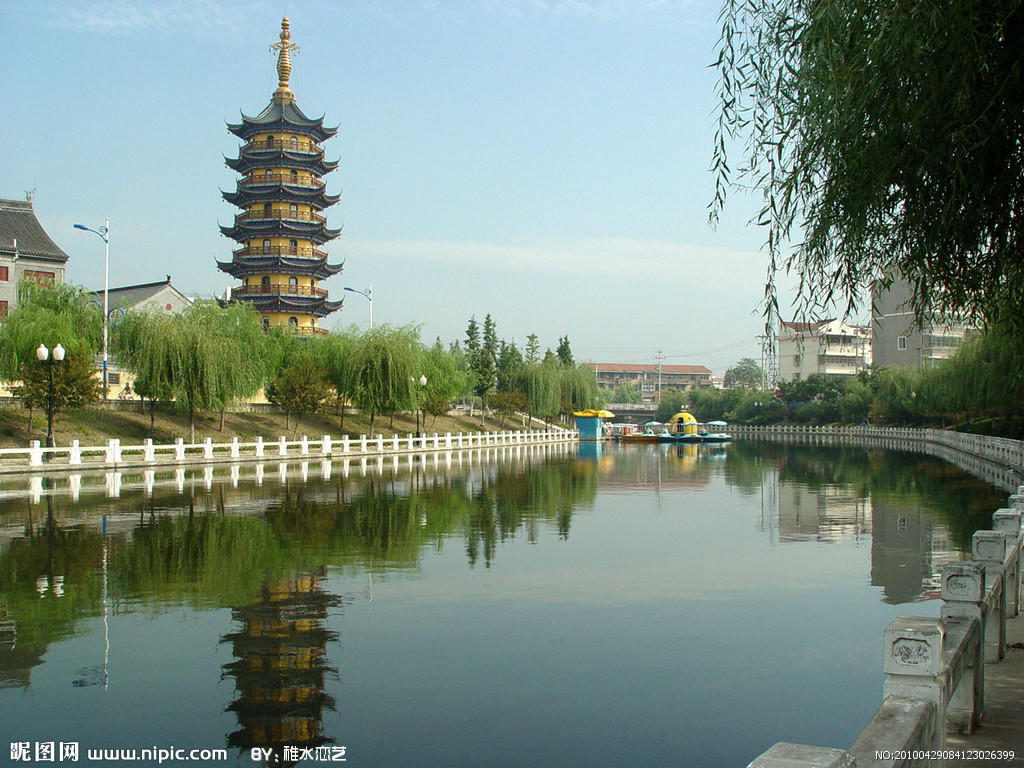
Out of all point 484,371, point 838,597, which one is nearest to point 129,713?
point 838,597

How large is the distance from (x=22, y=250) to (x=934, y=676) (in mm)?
58331

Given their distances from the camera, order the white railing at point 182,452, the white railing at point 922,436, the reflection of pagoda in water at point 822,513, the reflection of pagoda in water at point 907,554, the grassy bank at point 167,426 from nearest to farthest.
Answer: the reflection of pagoda in water at point 907,554 → the reflection of pagoda in water at point 822,513 → the white railing at point 182,452 → the white railing at point 922,436 → the grassy bank at point 167,426

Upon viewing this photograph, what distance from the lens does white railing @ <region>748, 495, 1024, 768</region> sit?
3.30 meters

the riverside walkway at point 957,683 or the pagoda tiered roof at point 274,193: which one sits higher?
the pagoda tiered roof at point 274,193

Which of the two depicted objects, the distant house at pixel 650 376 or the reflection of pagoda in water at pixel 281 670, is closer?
the reflection of pagoda in water at pixel 281 670

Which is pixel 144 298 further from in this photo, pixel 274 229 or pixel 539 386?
pixel 539 386

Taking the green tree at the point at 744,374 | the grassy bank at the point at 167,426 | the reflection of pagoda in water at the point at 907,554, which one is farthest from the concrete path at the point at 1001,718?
the green tree at the point at 744,374

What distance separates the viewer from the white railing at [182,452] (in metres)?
26.4

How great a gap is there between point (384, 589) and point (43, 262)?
52.7 metres

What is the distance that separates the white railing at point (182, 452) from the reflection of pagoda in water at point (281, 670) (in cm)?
1951

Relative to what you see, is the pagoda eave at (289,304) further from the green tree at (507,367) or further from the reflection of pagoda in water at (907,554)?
the reflection of pagoda in water at (907,554)

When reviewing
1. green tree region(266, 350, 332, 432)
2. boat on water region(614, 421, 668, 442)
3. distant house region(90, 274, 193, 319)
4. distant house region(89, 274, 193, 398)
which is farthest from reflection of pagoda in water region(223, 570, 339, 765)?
boat on water region(614, 421, 668, 442)

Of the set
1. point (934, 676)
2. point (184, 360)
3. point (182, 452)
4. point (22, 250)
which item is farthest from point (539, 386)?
point (934, 676)

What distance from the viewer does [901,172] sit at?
18.5 ft
